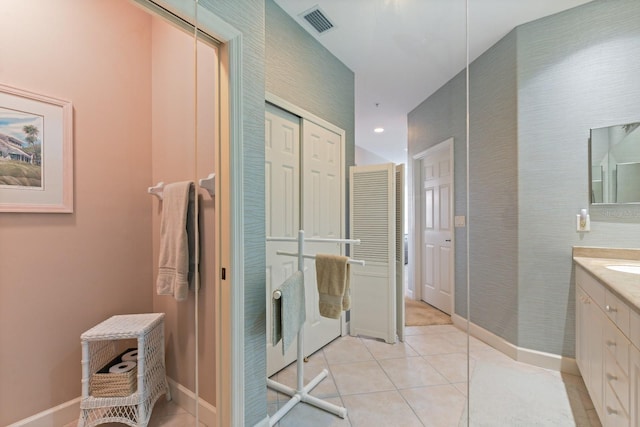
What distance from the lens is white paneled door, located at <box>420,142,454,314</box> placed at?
1.70 m

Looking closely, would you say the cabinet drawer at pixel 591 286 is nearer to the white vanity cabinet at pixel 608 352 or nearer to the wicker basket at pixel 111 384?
the white vanity cabinet at pixel 608 352

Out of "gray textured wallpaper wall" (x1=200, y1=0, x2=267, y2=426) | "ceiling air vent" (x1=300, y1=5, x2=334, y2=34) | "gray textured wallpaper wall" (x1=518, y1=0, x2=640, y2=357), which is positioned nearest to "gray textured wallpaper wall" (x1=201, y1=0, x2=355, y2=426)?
"gray textured wallpaper wall" (x1=200, y1=0, x2=267, y2=426)

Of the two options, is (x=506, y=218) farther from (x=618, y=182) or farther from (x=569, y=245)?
(x=618, y=182)

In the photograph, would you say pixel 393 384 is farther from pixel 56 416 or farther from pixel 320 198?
pixel 56 416

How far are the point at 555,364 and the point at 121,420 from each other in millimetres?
2723

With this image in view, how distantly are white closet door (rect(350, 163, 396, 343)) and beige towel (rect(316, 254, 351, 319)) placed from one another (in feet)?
0.52

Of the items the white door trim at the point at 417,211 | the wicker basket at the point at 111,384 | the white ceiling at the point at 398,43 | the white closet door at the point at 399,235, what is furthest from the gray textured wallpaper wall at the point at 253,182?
the white door trim at the point at 417,211

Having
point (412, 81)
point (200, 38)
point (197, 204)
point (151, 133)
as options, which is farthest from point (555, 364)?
point (151, 133)

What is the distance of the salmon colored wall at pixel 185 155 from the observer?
1.35 metres

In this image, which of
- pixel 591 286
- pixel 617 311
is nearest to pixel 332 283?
pixel 617 311

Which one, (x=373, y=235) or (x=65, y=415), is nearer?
(x=65, y=415)

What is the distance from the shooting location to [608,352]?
120 centimetres

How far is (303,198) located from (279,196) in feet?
0.52

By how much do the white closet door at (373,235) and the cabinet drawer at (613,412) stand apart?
99 cm
